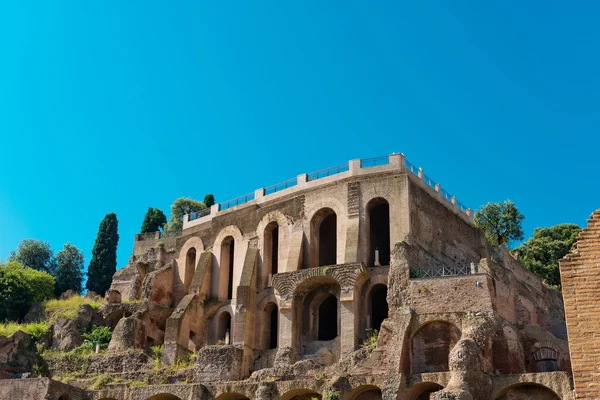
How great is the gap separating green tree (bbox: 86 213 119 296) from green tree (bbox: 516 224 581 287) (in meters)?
27.8

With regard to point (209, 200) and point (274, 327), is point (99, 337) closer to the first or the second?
point (274, 327)

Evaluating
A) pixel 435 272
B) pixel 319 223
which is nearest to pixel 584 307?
pixel 435 272

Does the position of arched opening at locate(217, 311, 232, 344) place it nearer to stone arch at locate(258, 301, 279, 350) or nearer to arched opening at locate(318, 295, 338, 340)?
stone arch at locate(258, 301, 279, 350)

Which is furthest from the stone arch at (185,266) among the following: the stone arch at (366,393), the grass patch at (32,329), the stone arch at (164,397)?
the stone arch at (366,393)

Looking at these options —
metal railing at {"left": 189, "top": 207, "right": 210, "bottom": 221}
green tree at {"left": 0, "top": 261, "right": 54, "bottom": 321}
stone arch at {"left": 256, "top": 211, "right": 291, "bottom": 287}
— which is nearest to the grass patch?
green tree at {"left": 0, "top": 261, "right": 54, "bottom": 321}

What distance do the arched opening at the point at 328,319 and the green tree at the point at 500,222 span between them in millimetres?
10167

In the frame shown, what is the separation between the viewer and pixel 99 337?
40.8 metres

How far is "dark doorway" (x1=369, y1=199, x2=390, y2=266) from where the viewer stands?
3997 centimetres

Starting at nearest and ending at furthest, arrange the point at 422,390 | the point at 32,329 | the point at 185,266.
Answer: the point at 422,390, the point at 32,329, the point at 185,266

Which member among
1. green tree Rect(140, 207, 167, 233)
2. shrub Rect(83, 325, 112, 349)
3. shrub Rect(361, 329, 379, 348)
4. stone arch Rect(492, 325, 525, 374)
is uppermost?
green tree Rect(140, 207, 167, 233)

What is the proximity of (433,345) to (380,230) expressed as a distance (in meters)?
10.1

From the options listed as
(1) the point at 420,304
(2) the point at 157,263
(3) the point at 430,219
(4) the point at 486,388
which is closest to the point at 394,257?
(1) the point at 420,304

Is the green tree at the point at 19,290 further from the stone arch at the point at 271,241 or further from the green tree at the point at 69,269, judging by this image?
the stone arch at the point at 271,241

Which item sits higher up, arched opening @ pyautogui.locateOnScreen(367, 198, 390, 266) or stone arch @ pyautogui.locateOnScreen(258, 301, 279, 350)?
arched opening @ pyautogui.locateOnScreen(367, 198, 390, 266)
